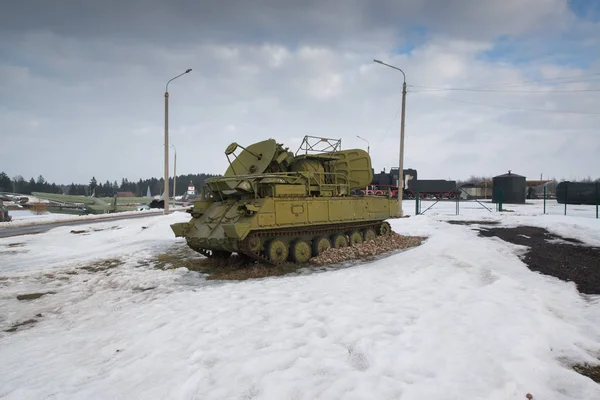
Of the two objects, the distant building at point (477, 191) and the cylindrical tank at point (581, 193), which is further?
the distant building at point (477, 191)

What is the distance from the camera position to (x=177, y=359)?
13.5 ft

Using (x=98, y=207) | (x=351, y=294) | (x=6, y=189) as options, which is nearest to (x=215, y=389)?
(x=351, y=294)

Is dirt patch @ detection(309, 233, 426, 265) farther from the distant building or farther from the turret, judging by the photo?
the distant building

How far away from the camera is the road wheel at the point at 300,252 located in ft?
33.5

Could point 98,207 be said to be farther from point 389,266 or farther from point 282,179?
point 389,266

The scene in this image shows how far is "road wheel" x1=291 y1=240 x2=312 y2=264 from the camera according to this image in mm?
10209

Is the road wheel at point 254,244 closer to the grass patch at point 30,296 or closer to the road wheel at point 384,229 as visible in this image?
the grass patch at point 30,296

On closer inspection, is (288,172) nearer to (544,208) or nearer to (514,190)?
(544,208)

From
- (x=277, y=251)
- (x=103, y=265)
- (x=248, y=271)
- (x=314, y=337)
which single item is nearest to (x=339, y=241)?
(x=277, y=251)

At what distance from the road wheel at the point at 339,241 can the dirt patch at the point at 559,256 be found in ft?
16.1

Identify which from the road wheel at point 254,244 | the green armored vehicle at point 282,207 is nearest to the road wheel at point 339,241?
the green armored vehicle at point 282,207

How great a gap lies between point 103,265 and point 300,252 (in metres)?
5.73

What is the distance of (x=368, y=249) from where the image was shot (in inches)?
462

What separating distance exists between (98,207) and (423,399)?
134ft
